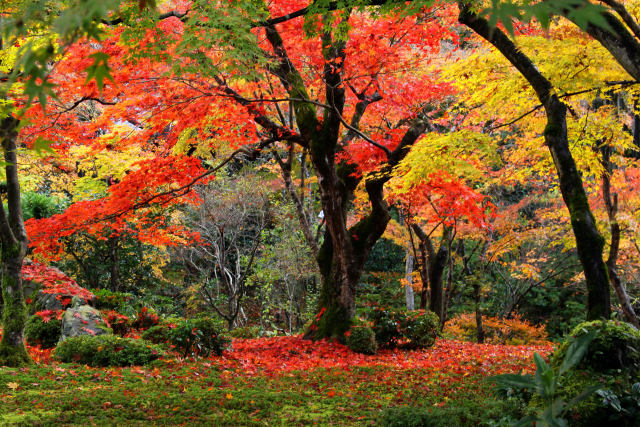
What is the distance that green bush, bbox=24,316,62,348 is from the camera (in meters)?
8.35

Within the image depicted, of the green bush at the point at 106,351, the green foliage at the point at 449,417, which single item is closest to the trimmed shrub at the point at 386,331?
the green bush at the point at 106,351

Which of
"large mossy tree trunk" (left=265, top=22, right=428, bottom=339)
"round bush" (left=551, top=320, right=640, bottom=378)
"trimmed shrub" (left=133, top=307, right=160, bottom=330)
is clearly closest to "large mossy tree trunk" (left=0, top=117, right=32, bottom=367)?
"trimmed shrub" (left=133, top=307, right=160, bottom=330)

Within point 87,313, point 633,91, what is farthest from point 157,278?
point 633,91

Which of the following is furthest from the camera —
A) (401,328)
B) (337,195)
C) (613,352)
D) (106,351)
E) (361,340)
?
(401,328)

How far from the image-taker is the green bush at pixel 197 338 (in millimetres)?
7129

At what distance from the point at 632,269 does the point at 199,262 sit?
14.3 m

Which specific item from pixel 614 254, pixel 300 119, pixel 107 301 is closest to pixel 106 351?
pixel 107 301

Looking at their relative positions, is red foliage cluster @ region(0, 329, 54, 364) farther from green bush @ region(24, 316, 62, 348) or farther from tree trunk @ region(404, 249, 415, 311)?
tree trunk @ region(404, 249, 415, 311)

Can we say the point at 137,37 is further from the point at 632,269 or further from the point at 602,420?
the point at 632,269

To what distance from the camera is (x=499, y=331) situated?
622 inches

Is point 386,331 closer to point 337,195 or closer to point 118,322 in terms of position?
point 337,195

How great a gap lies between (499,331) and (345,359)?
32.6 ft

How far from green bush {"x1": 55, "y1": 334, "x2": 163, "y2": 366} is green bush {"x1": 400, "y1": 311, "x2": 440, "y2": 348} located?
16.8 feet

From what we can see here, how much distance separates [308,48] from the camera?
8672 mm
